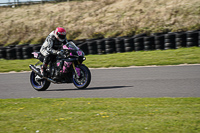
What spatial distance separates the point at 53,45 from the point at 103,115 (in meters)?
3.94

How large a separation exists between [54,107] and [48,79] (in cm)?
285

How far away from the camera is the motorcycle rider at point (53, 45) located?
8898 millimetres

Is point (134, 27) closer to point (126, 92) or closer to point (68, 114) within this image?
point (126, 92)

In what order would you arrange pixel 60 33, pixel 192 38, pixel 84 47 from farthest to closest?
pixel 84 47, pixel 192 38, pixel 60 33

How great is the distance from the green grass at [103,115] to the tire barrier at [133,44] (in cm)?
991

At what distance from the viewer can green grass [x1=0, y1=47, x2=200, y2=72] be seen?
13.6 meters

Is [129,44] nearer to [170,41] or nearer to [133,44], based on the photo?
[133,44]

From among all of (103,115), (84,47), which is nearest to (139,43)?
(84,47)

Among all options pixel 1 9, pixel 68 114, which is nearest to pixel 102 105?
pixel 68 114

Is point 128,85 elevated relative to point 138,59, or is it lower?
lower

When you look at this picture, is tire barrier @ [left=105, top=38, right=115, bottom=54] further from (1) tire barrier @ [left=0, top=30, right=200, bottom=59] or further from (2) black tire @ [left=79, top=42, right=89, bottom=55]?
(2) black tire @ [left=79, top=42, right=89, bottom=55]

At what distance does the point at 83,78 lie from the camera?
895cm

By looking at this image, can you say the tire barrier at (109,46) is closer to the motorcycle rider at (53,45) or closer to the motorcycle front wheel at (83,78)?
the motorcycle rider at (53,45)

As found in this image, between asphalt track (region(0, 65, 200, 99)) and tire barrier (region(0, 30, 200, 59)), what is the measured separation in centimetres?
458
